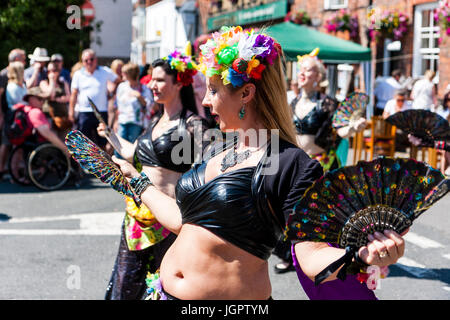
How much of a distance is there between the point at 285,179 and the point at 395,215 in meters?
0.49

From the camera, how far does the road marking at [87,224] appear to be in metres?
6.93

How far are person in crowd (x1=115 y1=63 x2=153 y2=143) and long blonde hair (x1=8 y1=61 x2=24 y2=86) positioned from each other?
4.74 feet

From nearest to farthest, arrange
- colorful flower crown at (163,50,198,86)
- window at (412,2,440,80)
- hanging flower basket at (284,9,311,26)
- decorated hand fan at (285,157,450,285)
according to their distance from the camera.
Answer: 1. decorated hand fan at (285,157,450,285)
2. colorful flower crown at (163,50,198,86)
3. window at (412,2,440,80)
4. hanging flower basket at (284,9,311,26)

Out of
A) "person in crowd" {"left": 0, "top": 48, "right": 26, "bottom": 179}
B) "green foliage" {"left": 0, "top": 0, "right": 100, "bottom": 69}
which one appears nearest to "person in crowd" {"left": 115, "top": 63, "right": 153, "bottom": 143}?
"person in crowd" {"left": 0, "top": 48, "right": 26, "bottom": 179}

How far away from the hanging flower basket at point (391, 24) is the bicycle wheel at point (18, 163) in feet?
31.9

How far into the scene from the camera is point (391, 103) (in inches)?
469

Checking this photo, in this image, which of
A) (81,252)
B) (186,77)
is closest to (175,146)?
(186,77)

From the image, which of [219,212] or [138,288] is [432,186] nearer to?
[219,212]

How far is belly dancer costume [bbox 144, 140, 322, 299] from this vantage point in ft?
7.08

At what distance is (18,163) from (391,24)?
32.7ft

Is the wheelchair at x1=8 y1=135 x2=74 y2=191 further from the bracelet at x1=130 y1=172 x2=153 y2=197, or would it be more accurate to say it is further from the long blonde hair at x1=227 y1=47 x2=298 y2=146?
the long blonde hair at x1=227 y1=47 x2=298 y2=146
